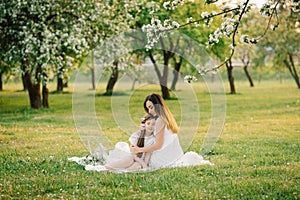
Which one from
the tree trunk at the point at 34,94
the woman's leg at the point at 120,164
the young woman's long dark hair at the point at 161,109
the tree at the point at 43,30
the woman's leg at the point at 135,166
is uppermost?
the tree at the point at 43,30

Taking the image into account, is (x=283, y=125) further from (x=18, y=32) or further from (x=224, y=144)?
(x=18, y=32)

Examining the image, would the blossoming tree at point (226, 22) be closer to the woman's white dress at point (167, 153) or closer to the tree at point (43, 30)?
the woman's white dress at point (167, 153)

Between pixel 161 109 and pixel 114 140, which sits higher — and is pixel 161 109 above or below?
above

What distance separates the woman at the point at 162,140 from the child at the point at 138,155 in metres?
0.13

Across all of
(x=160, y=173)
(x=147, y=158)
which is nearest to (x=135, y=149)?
(x=147, y=158)

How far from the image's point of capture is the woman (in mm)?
10016

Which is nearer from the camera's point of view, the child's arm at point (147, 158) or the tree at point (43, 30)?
the child's arm at point (147, 158)

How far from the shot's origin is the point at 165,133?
10.2 m

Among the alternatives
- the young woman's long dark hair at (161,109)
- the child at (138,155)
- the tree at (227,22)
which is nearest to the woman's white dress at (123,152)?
the child at (138,155)

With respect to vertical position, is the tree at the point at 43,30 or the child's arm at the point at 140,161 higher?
the tree at the point at 43,30

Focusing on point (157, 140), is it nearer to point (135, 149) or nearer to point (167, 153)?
point (167, 153)

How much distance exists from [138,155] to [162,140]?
60 cm

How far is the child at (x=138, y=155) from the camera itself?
32.1 feet

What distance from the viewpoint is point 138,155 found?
33.4 feet
